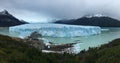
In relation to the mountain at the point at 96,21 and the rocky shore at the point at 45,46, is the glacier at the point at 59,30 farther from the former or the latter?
the mountain at the point at 96,21

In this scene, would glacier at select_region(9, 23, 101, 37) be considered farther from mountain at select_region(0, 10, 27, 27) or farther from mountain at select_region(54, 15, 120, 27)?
mountain at select_region(54, 15, 120, 27)

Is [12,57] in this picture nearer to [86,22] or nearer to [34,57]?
[34,57]

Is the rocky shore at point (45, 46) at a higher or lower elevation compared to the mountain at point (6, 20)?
lower

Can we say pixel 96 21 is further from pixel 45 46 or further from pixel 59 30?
pixel 45 46

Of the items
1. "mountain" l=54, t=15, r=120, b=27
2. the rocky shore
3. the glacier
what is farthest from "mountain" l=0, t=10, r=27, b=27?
the rocky shore

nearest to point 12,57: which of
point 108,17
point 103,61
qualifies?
point 103,61

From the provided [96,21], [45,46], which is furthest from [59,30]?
[96,21]

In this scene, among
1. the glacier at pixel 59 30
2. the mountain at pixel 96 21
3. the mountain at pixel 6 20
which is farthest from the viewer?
the mountain at pixel 96 21

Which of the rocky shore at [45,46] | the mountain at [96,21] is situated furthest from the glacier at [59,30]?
the mountain at [96,21]
